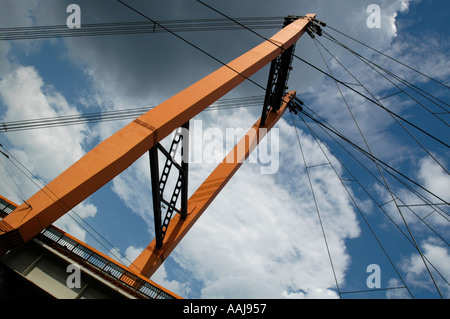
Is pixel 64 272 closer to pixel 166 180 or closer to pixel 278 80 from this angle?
pixel 166 180

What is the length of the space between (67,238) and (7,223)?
5.70 feet

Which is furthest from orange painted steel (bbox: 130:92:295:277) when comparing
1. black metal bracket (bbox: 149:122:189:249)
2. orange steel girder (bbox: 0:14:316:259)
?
orange steel girder (bbox: 0:14:316:259)

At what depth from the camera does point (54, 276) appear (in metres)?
6.26

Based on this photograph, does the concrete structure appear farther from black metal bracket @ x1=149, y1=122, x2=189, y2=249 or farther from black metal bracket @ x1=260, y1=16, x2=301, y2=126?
black metal bracket @ x1=260, y1=16, x2=301, y2=126

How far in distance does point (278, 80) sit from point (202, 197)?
7003 millimetres

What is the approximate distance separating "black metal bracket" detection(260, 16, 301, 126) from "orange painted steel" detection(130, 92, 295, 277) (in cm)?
63

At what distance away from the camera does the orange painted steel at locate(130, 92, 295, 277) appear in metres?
9.62

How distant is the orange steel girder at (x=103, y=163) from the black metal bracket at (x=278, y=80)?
4.62 meters

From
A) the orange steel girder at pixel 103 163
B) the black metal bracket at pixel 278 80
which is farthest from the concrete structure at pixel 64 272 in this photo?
the black metal bracket at pixel 278 80

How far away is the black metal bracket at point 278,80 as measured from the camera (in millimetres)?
12027

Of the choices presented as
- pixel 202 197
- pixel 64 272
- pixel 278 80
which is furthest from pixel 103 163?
pixel 278 80

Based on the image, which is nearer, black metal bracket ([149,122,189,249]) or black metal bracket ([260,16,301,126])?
black metal bracket ([149,122,189,249])
